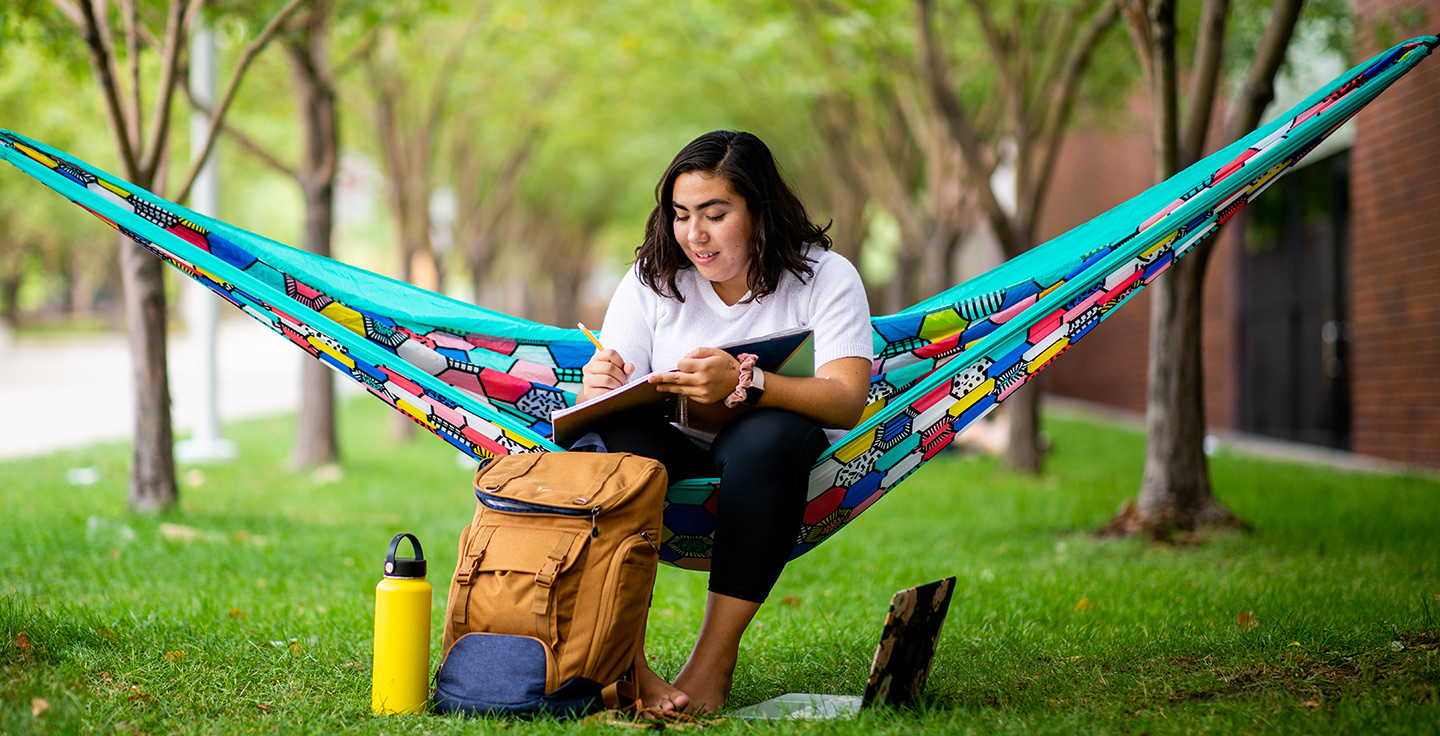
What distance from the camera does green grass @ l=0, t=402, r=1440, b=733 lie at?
2303mm

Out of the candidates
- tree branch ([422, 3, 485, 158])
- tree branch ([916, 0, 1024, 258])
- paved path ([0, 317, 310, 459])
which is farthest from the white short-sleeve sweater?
tree branch ([422, 3, 485, 158])

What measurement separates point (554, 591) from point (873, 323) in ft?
4.13

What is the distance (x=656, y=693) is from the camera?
2.33 m

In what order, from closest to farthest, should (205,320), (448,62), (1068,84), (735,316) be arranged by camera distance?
(735,316) → (1068,84) → (205,320) → (448,62)

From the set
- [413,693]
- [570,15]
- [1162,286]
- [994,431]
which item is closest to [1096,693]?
[413,693]

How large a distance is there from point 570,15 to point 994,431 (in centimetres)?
509

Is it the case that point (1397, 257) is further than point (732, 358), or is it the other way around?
point (1397, 257)

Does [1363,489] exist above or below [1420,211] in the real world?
below

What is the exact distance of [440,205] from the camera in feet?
56.4

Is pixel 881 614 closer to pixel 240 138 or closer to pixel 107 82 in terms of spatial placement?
pixel 107 82

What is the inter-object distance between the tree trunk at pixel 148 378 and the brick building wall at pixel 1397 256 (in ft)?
21.0

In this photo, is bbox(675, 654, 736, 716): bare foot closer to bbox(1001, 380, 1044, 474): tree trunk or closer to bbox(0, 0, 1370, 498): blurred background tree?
bbox(0, 0, 1370, 498): blurred background tree

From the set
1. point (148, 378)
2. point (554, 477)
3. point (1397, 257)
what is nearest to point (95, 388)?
point (148, 378)

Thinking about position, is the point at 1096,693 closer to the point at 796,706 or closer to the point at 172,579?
the point at 796,706
